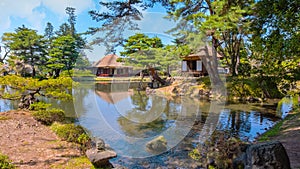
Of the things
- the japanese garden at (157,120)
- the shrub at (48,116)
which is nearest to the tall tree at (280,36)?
the japanese garden at (157,120)

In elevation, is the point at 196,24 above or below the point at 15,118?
above

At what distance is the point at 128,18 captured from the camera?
27.1 ft

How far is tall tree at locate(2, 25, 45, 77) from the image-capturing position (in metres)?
19.5

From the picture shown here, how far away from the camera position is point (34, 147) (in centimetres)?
401

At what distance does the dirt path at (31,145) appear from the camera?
3451 millimetres

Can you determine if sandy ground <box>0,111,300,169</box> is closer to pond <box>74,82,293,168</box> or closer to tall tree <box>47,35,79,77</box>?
pond <box>74,82,293,168</box>

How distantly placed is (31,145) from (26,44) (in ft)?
60.7

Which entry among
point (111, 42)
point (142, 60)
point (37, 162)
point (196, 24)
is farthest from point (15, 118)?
point (196, 24)

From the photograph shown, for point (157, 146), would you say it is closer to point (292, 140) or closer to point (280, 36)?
point (292, 140)

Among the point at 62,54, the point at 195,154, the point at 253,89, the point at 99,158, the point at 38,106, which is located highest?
the point at 62,54

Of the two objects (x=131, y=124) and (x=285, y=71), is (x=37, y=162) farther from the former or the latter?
(x=285, y=71)

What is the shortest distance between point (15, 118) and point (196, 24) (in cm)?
744

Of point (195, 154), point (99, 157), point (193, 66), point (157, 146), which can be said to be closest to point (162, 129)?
point (157, 146)

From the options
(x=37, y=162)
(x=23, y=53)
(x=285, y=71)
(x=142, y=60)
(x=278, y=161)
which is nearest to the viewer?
(x=278, y=161)
